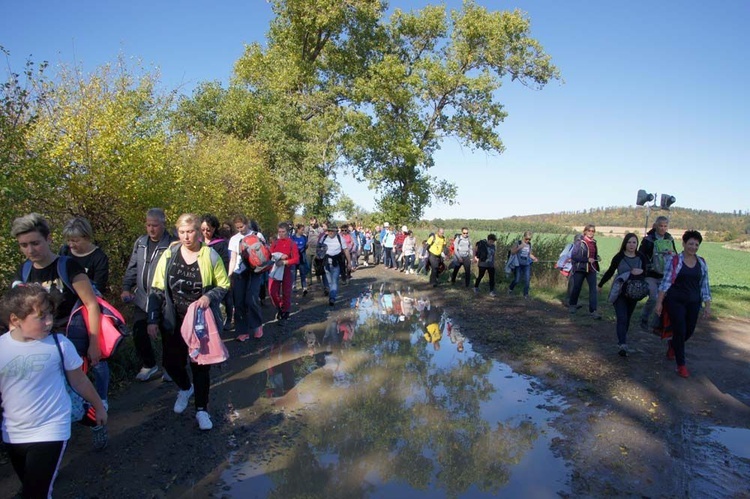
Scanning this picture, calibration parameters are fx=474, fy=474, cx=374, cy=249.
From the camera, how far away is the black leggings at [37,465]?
257 cm

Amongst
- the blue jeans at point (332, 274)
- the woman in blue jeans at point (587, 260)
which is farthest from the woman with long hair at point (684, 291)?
the blue jeans at point (332, 274)

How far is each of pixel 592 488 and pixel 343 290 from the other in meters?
10.8

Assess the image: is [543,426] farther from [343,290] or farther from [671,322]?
[343,290]

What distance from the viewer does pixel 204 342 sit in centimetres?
427

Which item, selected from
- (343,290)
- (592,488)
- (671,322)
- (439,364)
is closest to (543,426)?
(592,488)

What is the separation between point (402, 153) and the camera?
91.3 ft

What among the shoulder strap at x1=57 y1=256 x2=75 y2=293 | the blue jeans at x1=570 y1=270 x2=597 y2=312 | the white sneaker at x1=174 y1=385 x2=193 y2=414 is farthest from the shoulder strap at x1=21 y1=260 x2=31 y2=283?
the blue jeans at x1=570 y1=270 x2=597 y2=312

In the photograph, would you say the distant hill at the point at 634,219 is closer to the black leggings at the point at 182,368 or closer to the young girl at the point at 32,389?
the black leggings at the point at 182,368

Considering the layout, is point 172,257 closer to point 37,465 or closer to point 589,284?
point 37,465

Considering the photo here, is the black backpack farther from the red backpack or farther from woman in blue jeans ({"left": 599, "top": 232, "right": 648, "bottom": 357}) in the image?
the red backpack

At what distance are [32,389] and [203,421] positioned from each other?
2.02 meters

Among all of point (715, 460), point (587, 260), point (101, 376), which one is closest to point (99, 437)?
point (101, 376)

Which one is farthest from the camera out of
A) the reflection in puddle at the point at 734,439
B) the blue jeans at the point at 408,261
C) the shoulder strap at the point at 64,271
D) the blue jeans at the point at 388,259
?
the blue jeans at the point at 388,259

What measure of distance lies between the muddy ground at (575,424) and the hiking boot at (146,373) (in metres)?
0.10
